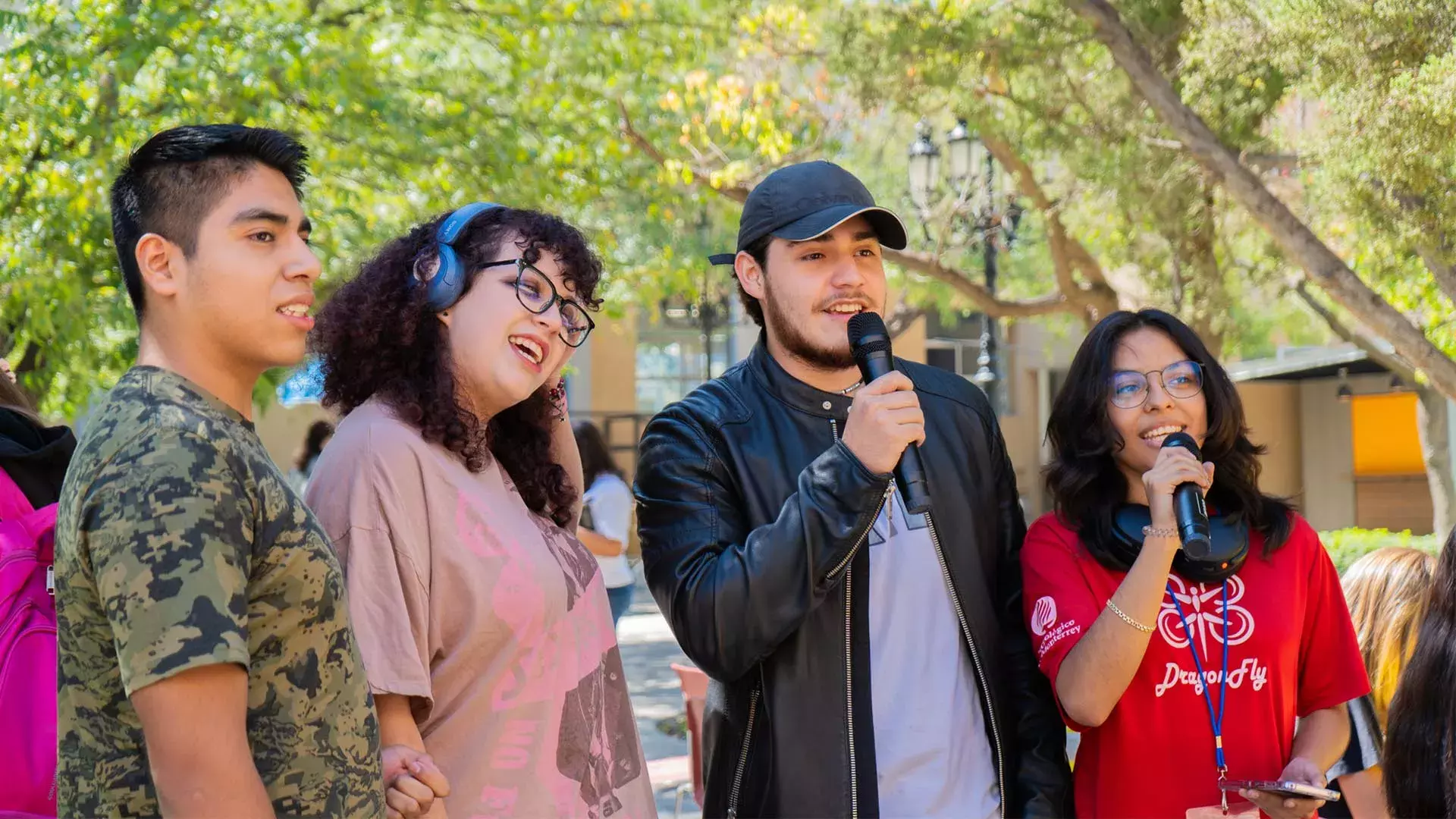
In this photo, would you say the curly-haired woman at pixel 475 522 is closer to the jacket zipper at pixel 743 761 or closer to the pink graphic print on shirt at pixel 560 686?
the pink graphic print on shirt at pixel 560 686

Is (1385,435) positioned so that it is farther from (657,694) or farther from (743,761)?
(743,761)

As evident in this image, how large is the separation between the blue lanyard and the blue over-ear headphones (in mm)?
1690

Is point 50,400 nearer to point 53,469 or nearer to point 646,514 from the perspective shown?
point 53,469

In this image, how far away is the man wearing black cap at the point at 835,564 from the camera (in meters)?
2.46

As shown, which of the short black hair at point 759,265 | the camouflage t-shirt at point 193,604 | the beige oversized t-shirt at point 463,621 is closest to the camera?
the camouflage t-shirt at point 193,604

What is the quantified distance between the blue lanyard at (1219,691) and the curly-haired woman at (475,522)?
3.99ft

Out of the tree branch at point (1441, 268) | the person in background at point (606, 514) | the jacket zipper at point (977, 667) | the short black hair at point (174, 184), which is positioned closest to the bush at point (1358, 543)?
the tree branch at point (1441, 268)

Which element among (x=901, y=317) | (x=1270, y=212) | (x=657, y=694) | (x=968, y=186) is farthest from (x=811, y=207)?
(x=901, y=317)

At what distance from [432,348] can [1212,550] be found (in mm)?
1699

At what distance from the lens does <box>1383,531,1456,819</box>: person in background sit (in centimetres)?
243

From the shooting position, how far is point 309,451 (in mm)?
8750

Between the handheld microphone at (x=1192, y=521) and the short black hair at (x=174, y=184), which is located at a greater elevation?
the short black hair at (x=174, y=184)

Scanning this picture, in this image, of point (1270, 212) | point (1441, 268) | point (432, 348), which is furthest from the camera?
point (1270, 212)

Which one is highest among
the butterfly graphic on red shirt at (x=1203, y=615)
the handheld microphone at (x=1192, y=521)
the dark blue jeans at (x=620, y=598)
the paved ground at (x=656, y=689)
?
the handheld microphone at (x=1192, y=521)
